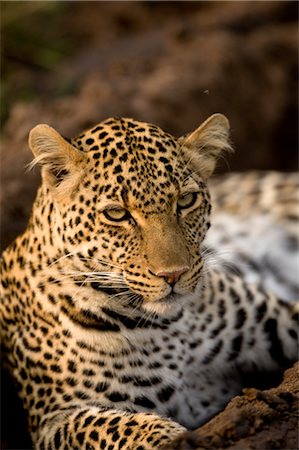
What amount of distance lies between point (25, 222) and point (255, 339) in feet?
6.52

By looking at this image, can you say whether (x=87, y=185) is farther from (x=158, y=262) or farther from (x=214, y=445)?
(x=214, y=445)

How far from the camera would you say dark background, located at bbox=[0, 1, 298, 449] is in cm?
954

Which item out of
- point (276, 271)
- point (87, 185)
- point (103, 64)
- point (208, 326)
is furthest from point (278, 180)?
point (103, 64)

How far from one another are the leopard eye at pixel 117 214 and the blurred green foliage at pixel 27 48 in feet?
22.9

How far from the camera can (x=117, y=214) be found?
5.07m

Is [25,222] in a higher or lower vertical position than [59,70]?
lower

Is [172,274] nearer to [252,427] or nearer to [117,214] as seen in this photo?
[117,214]

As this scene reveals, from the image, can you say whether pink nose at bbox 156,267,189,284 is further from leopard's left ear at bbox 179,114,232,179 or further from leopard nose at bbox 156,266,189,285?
leopard's left ear at bbox 179,114,232,179

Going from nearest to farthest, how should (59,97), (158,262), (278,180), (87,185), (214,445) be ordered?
(214,445) < (158,262) < (87,185) < (278,180) < (59,97)

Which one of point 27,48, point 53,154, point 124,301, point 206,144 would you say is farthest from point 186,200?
point 27,48

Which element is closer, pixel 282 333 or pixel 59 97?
pixel 282 333

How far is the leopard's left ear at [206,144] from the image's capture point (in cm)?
538

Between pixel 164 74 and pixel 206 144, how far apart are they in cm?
540

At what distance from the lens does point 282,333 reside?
624cm
